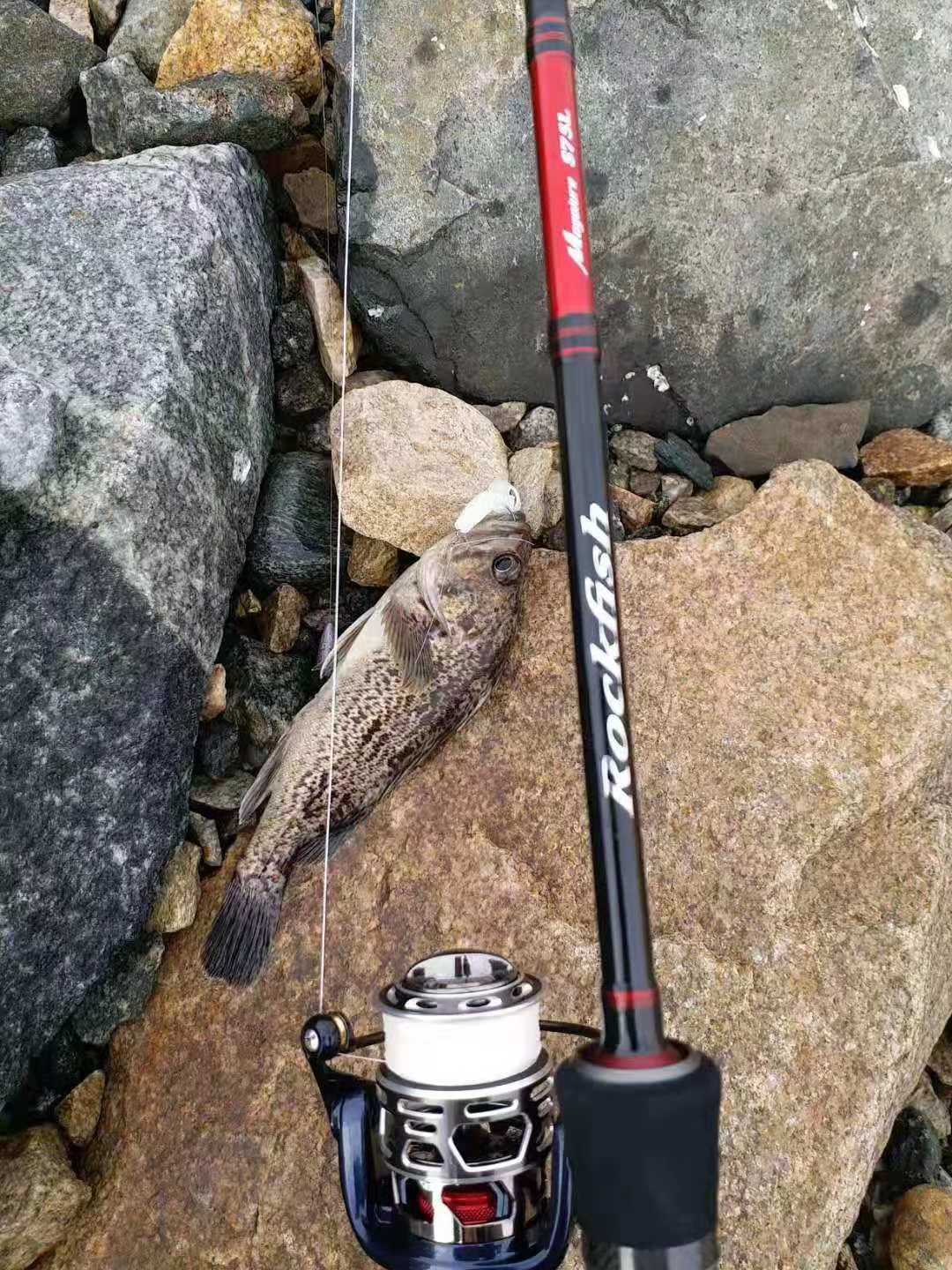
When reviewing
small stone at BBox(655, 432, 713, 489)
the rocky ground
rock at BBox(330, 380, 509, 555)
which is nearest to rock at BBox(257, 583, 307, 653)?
the rocky ground

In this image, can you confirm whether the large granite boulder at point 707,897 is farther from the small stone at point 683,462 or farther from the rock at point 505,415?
the rock at point 505,415

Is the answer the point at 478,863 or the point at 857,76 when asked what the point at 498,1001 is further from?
the point at 857,76

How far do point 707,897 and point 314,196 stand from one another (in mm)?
3369

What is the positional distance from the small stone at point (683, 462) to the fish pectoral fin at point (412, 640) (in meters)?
1.34

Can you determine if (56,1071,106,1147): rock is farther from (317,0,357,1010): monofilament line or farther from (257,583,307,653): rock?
(257,583,307,653): rock

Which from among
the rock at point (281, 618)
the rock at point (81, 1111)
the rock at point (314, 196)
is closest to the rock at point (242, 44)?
the rock at point (314, 196)

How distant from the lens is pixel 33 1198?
10.5 feet

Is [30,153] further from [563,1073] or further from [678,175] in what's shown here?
[563,1073]

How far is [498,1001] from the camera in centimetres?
234

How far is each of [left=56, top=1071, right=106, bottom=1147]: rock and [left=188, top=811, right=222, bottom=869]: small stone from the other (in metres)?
0.86

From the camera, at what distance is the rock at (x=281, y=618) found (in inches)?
155

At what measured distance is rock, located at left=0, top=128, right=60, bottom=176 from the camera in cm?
406

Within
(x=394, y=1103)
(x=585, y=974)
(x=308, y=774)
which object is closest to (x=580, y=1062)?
(x=394, y=1103)

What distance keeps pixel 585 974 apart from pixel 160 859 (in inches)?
63.3
